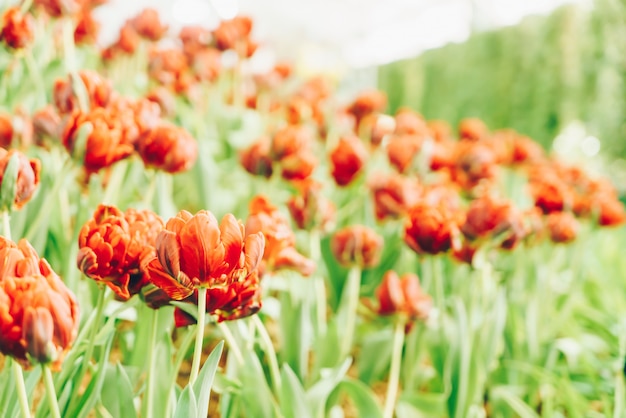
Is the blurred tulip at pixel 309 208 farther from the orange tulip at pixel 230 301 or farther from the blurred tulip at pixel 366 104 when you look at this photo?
the blurred tulip at pixel 366 104

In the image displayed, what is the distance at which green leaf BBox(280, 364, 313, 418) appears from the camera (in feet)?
1.73

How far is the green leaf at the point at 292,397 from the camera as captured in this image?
53cm

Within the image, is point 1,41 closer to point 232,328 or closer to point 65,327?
point 232,328

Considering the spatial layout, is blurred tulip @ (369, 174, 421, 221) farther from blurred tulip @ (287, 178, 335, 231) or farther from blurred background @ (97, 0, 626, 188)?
blurred background @ (97, 0, 626, 188)

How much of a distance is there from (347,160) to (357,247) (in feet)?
1.09

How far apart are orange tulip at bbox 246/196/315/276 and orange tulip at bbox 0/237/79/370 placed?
0.76 ft

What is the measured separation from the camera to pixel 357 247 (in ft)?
2.60

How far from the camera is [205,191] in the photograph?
988mm

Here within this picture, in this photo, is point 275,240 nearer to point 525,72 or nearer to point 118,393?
point 118,393

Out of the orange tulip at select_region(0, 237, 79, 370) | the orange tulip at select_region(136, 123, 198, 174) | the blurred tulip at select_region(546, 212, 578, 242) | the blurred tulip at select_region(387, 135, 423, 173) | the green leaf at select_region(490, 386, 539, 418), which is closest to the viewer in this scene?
the orange tulip at select_region(0, 237, 79, 370)

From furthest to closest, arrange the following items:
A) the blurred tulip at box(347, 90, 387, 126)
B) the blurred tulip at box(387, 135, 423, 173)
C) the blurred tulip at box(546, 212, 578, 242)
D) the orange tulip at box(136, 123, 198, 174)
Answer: the blurred tulip at box(347, 90, 387, 126)
the blurred tulip at box(387, 135, 423, 173)
the blurred tulip at box(546, 212, 578, 242)
the orange tulip at box(136, 123, 198, 174)

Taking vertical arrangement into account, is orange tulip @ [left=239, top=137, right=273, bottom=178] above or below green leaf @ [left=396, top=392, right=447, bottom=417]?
above

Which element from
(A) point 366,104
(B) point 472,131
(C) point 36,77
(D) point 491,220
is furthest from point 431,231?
(B) point 472,131

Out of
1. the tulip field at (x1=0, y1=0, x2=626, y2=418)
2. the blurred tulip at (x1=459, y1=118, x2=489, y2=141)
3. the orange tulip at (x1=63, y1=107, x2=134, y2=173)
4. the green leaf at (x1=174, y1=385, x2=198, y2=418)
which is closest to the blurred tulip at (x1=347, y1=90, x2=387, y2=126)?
the tulip field at (x1=0, y1=0, x2=626, y2=418)
